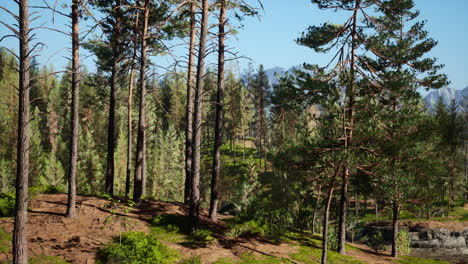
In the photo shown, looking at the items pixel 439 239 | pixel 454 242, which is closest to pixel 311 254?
pixel 439 239

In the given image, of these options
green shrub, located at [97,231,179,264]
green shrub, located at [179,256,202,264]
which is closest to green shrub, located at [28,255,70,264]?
green shrub, located at [97,231,179,264]

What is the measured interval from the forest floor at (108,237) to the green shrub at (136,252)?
380 mm

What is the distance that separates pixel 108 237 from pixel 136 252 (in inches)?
77.9

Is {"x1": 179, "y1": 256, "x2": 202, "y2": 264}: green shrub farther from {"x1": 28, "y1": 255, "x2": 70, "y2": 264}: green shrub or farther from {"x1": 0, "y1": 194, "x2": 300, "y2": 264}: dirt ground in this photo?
{"x1": 28, "y1": 255, "x2": 70, "y2": 264}: green shrub

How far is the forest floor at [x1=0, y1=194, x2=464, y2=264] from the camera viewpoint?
10.1 metres

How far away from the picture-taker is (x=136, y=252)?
9.95 metres

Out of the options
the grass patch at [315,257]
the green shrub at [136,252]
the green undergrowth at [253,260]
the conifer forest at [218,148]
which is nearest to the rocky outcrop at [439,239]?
the conifer forest at [218,148]

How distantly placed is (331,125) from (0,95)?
52.0 metres

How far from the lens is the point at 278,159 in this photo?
677 inches

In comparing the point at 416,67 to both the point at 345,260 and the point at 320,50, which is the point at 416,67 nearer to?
the point at 320,50

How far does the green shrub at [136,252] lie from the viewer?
31.4ft

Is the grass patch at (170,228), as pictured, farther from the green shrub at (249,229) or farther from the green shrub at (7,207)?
the green shrub at (7,207)

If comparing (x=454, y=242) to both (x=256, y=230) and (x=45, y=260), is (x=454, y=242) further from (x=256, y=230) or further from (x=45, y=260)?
(x=45, y=260)

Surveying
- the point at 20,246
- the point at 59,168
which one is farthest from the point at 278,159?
the point at 59,168
